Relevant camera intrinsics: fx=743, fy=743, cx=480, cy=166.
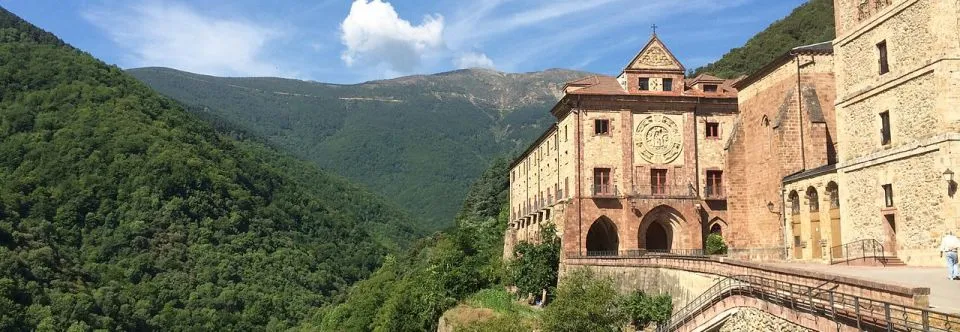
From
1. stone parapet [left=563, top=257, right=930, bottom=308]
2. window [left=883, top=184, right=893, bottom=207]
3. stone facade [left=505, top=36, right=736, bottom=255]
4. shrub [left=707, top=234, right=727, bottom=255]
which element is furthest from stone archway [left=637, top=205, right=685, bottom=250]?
window [left=883, top=184, right=893, bottom=207]

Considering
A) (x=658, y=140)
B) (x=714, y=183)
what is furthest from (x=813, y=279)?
(x=714, y=183)

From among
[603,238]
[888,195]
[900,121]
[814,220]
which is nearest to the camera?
[900,121]

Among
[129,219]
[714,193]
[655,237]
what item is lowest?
[655,237]

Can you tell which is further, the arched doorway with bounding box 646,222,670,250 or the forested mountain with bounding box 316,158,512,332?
the forested mountain with bounding box 316,158,512,332

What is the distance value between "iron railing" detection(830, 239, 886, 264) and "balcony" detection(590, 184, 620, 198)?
13.1 meters

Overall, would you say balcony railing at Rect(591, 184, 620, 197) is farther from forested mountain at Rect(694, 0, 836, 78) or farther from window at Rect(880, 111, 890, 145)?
forested mountain at Rect(694, 0, 836, 78)

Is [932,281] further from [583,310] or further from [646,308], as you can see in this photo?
[646,308]

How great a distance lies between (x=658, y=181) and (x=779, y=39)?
181 ft

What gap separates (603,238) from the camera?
44.7 meters

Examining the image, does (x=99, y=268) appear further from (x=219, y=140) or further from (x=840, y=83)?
(x=840, y=83)

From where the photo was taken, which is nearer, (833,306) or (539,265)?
(833,306)

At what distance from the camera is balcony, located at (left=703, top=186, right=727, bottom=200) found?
41.5 meters

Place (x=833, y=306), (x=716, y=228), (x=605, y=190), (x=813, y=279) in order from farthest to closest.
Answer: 1. (x=716, y=228)
2. (x=605, y=190)
3. (x=813, y=279)
4. (x=833, y=306)

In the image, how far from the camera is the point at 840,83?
95.2 feet
